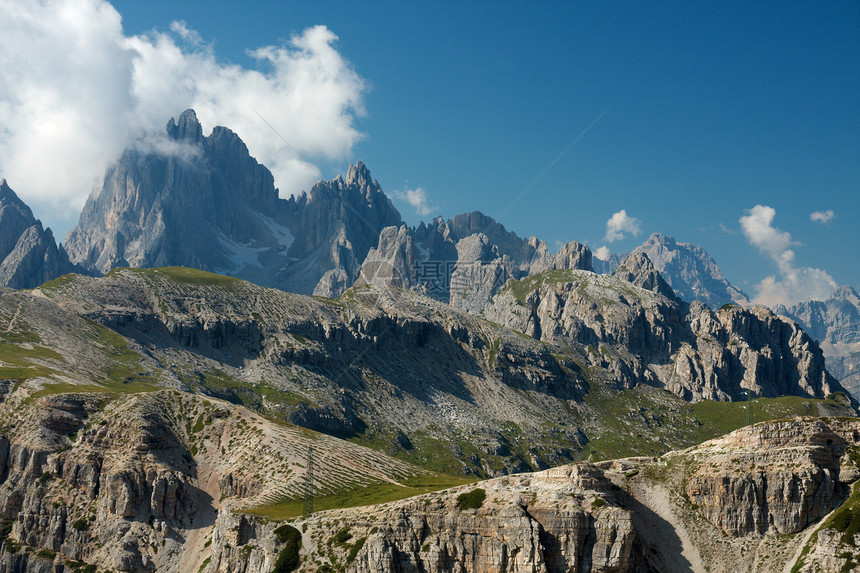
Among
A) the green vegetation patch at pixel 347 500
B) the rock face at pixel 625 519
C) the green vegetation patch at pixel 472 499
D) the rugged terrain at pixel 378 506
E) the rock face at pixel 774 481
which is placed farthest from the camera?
the green vegetation patch at pixel 347 500

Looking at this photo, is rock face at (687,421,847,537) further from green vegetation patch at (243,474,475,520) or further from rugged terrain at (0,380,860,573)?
green vegetation patch at (243,474,475,520)

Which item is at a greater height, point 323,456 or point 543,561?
point 323,456

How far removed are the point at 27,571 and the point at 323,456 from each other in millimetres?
63891

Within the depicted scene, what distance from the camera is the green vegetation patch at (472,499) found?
114188 millimetres

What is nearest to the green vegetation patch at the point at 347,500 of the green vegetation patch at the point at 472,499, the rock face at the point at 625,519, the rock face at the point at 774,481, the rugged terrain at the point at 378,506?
the rugged terrain at the point at 378,506

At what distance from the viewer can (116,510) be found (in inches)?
5812

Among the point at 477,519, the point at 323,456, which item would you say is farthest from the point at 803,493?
the point at 323,456

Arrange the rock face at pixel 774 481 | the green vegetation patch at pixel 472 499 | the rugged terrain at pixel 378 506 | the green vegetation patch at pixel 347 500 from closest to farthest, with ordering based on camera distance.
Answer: the rugged terrain at pixel 378 506 < the rock face at pixel 774 481 < the green vegetation patch at pixel 472 499 < the green vegetation patch at pixel 347 500

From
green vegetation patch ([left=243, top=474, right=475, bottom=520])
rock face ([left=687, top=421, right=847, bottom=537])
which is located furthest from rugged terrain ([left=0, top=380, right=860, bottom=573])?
green vegetation patch ([left=243, top=474, right=475, bottom=520])

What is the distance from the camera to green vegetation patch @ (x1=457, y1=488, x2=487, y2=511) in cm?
11419

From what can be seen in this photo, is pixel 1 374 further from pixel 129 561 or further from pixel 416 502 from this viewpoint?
pixel 416 502

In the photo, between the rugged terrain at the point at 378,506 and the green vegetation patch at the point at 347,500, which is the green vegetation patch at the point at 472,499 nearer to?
the rugged terrain at the point at 378,506

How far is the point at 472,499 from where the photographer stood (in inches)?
4535

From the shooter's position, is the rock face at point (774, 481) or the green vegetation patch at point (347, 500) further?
the green vegetation patch at point (347, 500)
